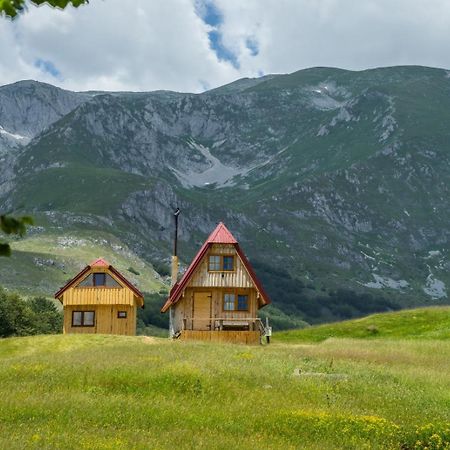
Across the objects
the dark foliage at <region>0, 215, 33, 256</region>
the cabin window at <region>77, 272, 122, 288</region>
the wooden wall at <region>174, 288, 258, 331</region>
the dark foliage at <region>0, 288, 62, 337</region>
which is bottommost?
the dark foliage at <region>0, 288, 62, 337</region>

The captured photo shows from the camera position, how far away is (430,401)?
23.5 m

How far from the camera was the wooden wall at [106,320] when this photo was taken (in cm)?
6341

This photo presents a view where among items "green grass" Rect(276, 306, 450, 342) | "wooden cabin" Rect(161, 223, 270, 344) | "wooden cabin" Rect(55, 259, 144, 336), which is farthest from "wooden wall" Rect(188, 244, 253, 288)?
"wooden cabin" Rect(55, 259, 144, 336)

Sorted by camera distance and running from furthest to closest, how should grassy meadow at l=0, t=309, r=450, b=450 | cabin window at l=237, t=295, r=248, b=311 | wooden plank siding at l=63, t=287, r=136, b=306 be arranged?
wooden plank siding at l=63, t=287, r=136, b=306
cabin window at l=237, t=295, r=248, b=311
grassy meadow at l=0, t=309, r=450, b=450

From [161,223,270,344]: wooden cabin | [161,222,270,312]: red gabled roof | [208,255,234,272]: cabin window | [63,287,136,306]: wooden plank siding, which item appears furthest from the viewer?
[63,287,136,306]: wooden plank siding

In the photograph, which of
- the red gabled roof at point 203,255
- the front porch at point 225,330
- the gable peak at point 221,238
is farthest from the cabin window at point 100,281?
the gable peak at point 221,238

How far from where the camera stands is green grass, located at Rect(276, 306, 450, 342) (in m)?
56.5

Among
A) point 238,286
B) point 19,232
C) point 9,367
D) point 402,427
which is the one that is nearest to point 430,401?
point 402,427

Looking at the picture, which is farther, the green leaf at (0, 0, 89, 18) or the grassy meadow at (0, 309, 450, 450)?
the grassy meadow at (0, 309, 450, 450)

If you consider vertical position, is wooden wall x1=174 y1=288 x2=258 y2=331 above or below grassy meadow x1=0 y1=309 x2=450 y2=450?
above

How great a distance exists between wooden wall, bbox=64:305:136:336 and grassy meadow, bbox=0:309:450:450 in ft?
97.5

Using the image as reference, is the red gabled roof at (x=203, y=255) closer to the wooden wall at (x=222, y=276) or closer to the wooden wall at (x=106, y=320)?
the wooden wall at (x=222, y=276)

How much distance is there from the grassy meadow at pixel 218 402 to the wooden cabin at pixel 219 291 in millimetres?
20420

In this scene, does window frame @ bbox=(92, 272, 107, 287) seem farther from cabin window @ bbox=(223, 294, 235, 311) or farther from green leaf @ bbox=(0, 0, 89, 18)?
green leaf @ bbox=(0, 0, 89, 18)
